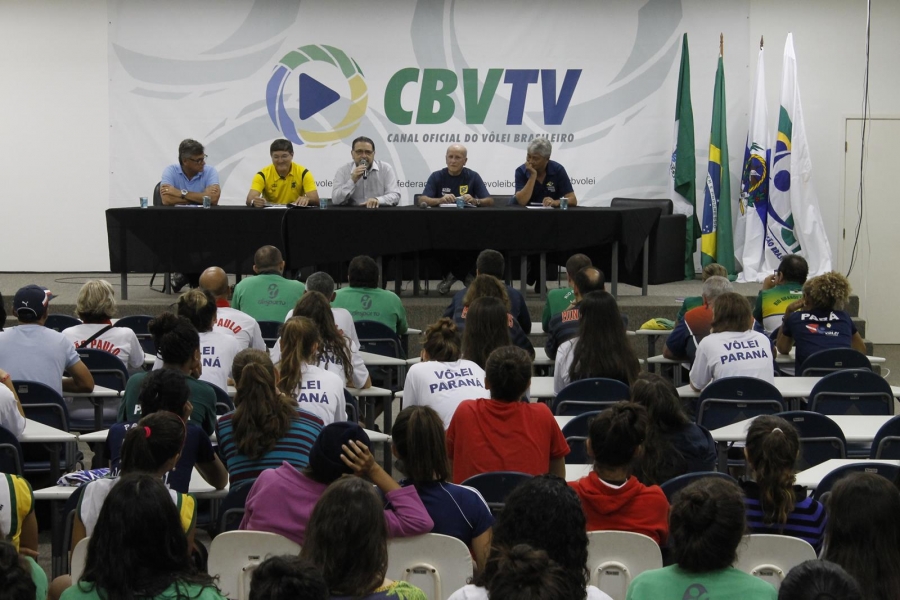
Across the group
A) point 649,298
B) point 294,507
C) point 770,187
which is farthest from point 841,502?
point 770,187

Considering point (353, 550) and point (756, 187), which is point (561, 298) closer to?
point (353, 550)

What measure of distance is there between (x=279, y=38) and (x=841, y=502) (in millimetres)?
9769

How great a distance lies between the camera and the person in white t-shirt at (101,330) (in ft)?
19.0

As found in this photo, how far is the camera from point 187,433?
3.80 m

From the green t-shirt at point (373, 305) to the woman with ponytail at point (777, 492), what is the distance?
3.63m

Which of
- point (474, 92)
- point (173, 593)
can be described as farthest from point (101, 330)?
point (474, 92)

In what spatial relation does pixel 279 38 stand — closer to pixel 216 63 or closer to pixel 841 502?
pixel 216 63

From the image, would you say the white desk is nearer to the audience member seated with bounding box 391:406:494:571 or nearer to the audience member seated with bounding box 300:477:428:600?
the audience member seated with bounding box 391:406:494:571

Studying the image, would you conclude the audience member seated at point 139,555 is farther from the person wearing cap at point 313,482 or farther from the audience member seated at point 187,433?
the audience member seated at point 187,433

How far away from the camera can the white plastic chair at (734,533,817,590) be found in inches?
119

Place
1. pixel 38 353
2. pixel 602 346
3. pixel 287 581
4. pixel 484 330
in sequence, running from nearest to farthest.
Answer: pixel 287 581, pixel 38 353, pixel 602 346, pixel 484 330

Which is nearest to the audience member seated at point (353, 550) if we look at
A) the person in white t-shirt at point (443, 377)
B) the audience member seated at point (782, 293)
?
the person in white t-shirt at point (443, 377)

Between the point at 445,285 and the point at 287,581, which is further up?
the point at 445,285

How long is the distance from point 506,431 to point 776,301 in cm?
356
